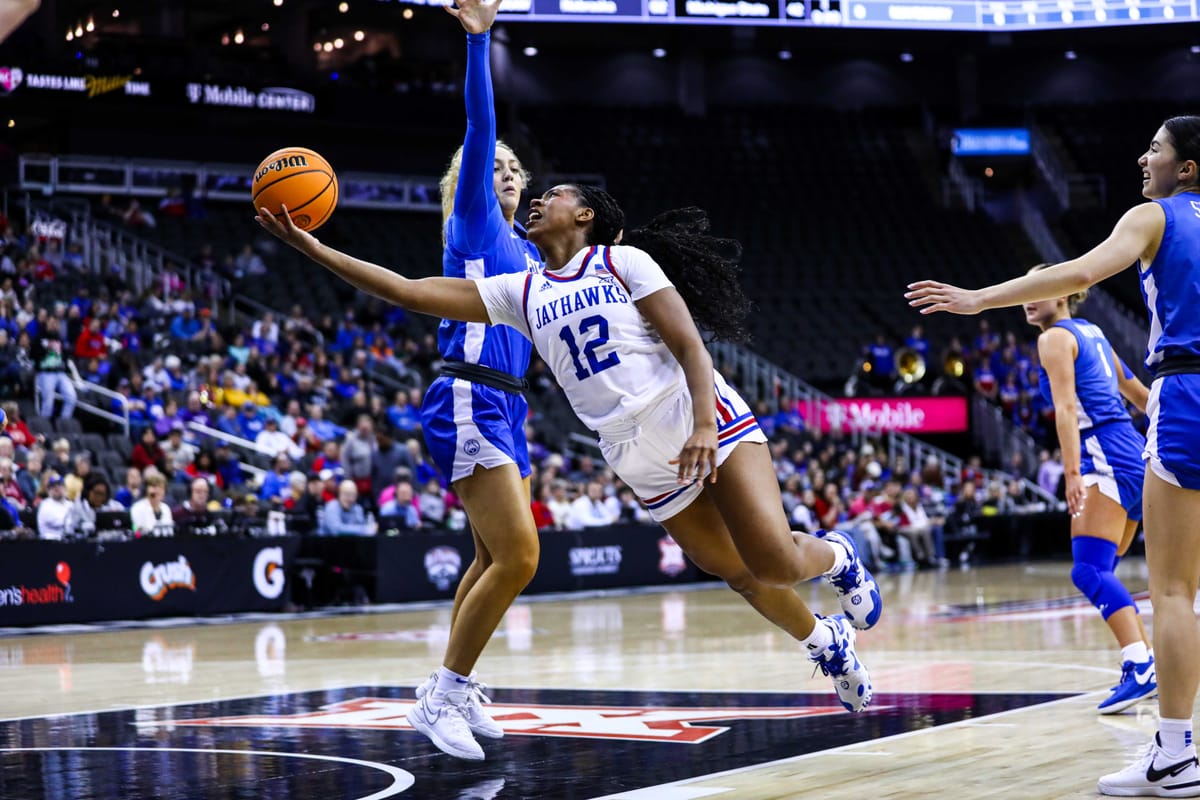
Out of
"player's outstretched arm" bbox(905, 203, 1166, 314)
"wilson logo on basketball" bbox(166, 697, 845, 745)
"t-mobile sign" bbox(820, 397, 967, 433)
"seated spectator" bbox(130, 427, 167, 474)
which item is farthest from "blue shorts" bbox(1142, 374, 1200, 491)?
"t-mobile sign" bbox(820, 397, 967, 433)

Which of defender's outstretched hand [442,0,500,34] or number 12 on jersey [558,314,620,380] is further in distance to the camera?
defender's outstretched hand [442,0,500,34]

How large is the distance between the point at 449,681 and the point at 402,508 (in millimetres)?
10129

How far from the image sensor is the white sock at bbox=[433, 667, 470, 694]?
5.65m

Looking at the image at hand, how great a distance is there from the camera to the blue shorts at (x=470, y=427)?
5.77m

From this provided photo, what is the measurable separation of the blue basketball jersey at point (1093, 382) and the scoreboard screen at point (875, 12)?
18847 mm

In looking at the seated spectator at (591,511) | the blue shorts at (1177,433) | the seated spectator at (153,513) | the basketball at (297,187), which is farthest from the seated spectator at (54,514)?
the blue shorts at (1177,433)

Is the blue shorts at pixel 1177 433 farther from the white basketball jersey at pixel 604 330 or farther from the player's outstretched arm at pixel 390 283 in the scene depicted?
the player's outstretched arm at pixel 390 283

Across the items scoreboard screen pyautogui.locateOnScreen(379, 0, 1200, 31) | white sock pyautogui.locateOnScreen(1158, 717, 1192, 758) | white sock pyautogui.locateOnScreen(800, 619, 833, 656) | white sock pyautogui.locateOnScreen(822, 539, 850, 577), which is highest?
scoreboard screen pyautogui.locateOnScreen(379, 0, 1200, 31)

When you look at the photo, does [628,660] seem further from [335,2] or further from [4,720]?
[335,2]

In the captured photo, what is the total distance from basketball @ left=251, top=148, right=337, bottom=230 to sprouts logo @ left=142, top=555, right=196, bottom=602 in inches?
343

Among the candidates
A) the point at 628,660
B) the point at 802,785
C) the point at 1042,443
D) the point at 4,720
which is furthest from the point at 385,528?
the point at 1042,443

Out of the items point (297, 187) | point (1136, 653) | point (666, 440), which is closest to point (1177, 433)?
point (666, 440)

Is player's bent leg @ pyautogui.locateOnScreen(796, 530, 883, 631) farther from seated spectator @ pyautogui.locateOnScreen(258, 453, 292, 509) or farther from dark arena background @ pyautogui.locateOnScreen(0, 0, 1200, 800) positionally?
seated spectator @ pyautogui.locateOnScreen(258, 453, 292, 509)

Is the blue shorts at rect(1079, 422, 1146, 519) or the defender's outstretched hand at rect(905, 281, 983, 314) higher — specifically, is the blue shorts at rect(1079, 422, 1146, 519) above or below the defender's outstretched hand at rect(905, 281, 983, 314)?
below
